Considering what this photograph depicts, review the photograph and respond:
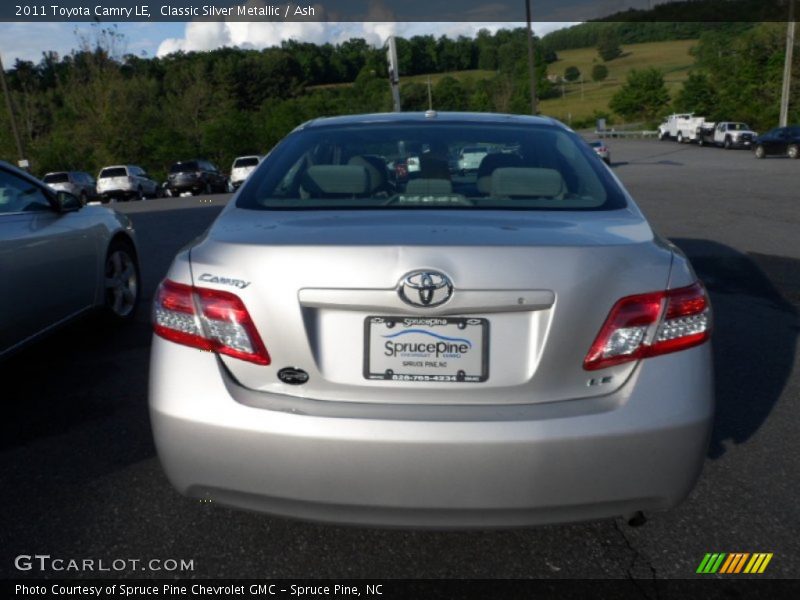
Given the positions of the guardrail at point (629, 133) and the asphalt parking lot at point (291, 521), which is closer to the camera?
the asphalt parking lot at point (291, 521)

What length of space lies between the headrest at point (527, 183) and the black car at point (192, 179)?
33.9 m

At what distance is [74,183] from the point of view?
34875 millimetres

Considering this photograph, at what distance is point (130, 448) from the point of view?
12.8 ft

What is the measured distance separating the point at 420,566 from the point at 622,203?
1.52 meters

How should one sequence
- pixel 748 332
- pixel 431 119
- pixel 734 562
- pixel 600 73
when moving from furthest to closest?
pixel 600 73 < pixel 748 332 < pixel 431 119 < pixel 734 562

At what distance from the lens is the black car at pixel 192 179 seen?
35469 millimetres

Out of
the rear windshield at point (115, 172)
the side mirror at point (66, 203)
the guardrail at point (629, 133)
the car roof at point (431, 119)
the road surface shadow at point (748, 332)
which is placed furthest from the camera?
the guardrail at point (629, 133)

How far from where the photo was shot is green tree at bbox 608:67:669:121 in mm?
87500

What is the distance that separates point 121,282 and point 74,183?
31.1 metres

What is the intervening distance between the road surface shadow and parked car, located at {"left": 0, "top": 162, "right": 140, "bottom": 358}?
3.84 metres

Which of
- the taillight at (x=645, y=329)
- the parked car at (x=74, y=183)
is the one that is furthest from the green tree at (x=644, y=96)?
the taillight at (x=645, y=329)

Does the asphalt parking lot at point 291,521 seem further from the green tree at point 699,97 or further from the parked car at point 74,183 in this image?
the green tree at point 699,97

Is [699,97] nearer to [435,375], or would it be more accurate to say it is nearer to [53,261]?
[53,261]

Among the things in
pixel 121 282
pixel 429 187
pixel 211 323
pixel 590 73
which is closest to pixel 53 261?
pixel 121 282
